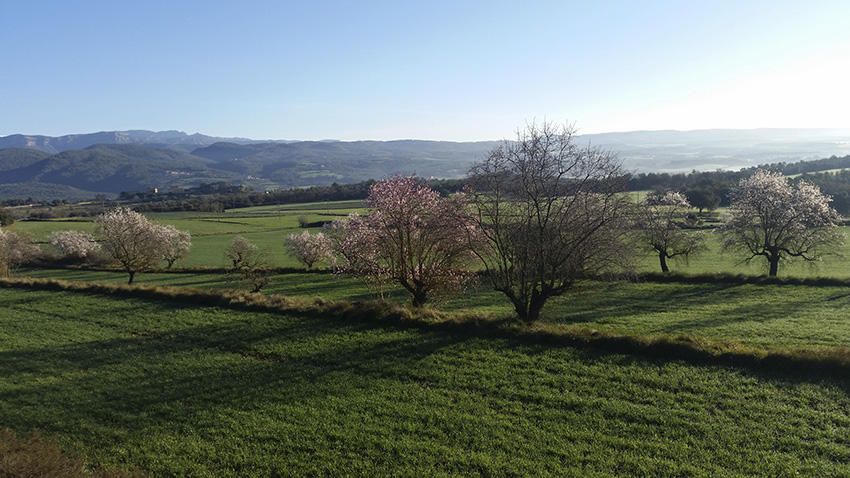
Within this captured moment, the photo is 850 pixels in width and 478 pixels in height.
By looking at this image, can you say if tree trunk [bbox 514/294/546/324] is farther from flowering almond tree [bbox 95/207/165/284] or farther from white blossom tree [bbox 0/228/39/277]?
white blossom tree [bbox 0/228/39/277]

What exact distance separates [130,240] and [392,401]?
4909 centimetres

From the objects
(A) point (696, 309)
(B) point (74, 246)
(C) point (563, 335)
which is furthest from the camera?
(B) point (74, 246)

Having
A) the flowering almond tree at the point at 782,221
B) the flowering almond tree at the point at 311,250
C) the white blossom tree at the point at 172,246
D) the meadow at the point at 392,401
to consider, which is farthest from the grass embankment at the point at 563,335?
the white blossom tree at the point at 172,246

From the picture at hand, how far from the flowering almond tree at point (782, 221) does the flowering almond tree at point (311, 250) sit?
135 feet

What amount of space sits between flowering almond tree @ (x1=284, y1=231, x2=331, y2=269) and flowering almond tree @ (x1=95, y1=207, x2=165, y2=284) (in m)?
14.7

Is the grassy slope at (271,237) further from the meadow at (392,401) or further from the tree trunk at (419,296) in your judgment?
the meadow at (392,401)

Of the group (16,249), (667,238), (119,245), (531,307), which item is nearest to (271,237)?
(16,249)

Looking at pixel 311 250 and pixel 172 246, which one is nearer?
pixel 311 250

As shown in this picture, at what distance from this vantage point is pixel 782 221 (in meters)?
43.8

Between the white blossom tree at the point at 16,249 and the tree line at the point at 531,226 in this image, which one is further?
the white blossom tree at the point at 16,249

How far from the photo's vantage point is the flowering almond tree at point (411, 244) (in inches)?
1068

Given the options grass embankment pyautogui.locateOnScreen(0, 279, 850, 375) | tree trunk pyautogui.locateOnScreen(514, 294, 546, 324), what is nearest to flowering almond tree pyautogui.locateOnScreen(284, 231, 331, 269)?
grass embankment pyautogui.locateOnScreen(0, 279, 850, 375)

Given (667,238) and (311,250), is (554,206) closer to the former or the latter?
(667,238)

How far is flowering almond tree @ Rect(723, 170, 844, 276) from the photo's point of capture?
1705 inches
